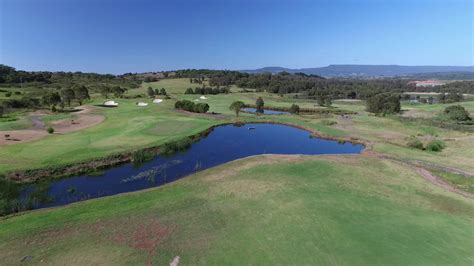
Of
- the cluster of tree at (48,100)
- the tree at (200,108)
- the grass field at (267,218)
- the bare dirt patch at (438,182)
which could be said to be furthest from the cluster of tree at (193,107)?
the bare dirt patch at (438,182)

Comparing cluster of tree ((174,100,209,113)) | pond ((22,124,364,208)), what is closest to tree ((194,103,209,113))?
cluster of tree ((174,100,209,113))

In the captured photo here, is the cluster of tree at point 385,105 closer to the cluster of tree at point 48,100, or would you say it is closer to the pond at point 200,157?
the pond at point 200,157

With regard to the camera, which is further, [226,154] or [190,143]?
[190,143]

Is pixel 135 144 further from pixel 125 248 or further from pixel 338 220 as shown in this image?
pixel 338 220

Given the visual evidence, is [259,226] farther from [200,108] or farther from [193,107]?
[193,107]

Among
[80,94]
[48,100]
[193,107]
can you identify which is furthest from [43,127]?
[80,94]

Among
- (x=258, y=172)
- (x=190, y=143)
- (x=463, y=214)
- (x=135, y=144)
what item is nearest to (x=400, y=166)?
(x=463, y=214)
